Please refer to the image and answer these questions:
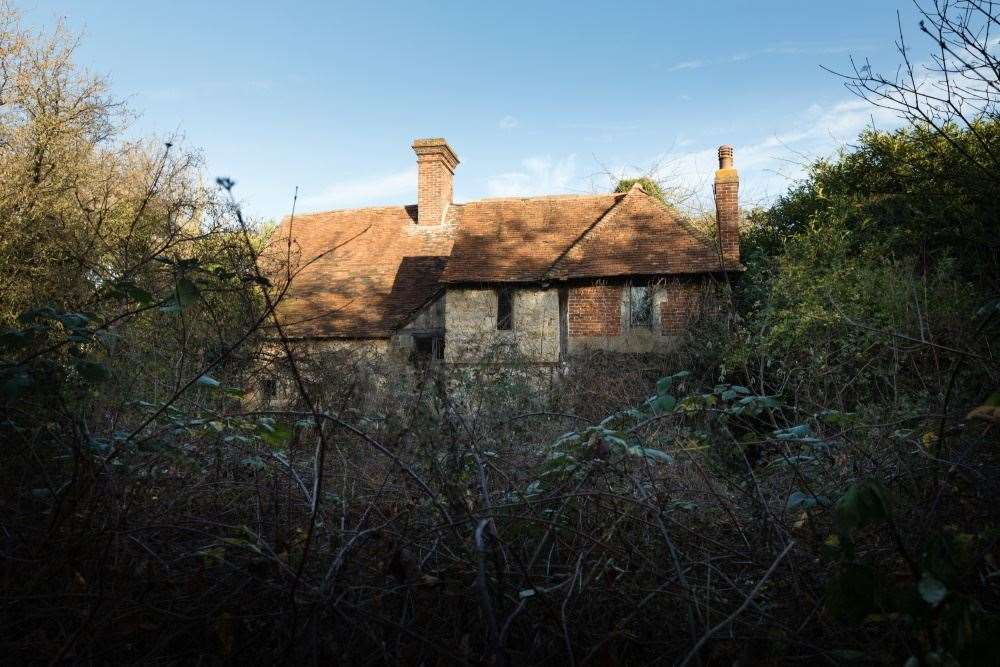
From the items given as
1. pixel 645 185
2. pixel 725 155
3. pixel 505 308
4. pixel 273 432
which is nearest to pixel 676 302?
pixel 505 308

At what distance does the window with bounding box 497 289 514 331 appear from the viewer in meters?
19.3

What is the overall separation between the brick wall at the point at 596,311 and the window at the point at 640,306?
0.29 meters

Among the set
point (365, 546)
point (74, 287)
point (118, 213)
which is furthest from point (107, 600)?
point (118, 213)

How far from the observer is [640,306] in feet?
61.0

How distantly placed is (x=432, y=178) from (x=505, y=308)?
227 inches

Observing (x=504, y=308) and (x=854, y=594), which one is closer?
(x=854, y=594)

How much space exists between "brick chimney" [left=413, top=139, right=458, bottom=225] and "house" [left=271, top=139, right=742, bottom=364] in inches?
3.1

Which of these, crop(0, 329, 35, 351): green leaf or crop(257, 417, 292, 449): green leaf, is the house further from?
crop(0, 329, 35, 351): green leaf

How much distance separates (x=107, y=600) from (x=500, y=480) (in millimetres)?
1988

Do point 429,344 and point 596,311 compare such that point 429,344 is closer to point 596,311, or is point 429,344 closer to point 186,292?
point 596,311

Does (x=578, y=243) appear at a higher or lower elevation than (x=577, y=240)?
lower

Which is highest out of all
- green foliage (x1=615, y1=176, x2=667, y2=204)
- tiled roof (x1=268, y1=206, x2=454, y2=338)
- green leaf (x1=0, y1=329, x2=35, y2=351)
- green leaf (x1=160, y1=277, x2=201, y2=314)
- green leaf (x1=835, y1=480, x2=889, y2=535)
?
green foliage (x1=615, y1=176, x2=667, y2=204)

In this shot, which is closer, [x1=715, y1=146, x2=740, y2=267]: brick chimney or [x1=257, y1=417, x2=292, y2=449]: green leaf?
[x1=257, y1=417, x2=292, y2=449]: green leaf

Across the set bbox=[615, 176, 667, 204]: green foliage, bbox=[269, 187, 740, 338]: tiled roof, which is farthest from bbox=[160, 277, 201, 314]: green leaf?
bbox=[615, 176, 667, 204]: green foliage
